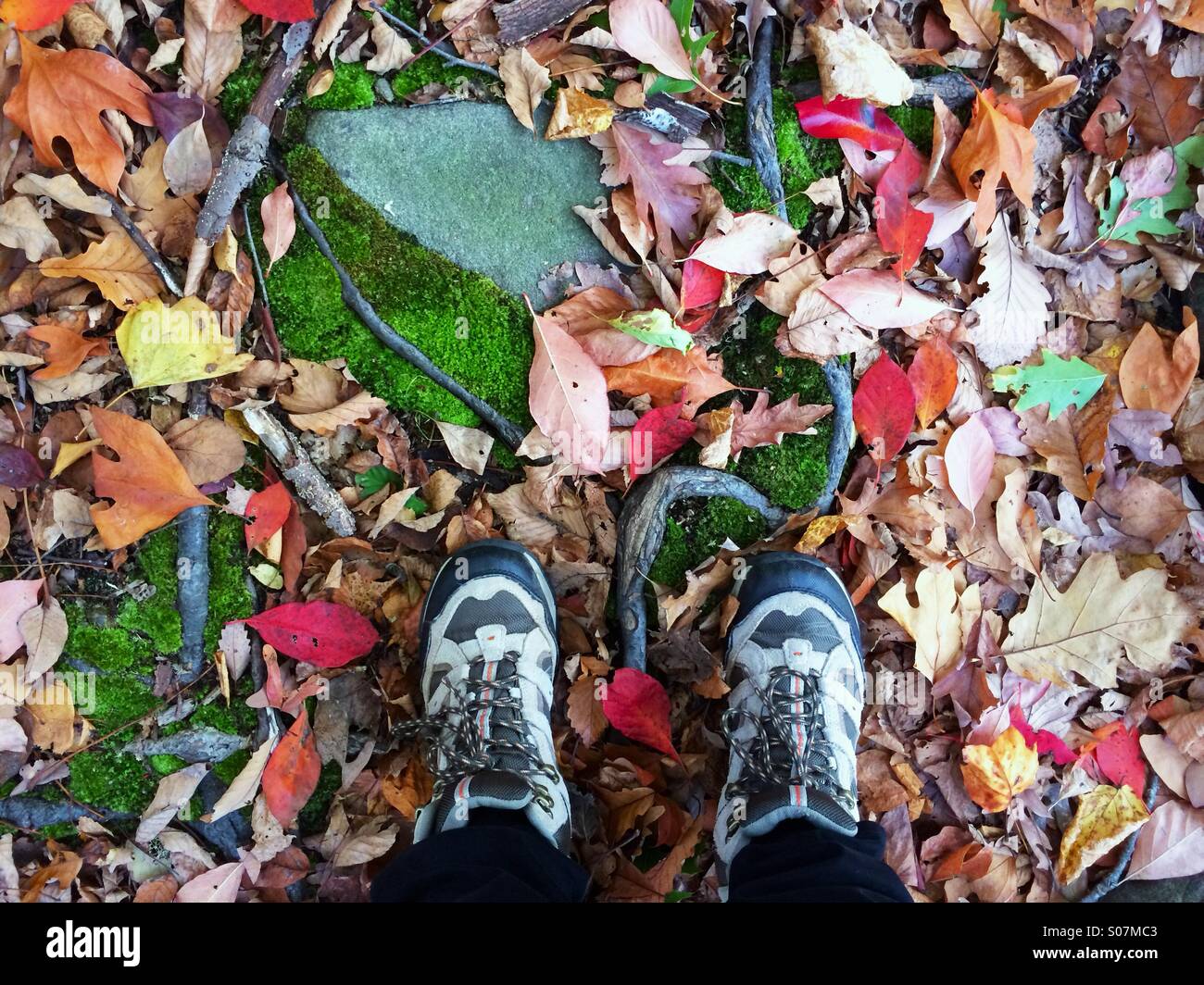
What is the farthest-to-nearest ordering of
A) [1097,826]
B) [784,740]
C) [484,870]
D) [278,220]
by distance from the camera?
[1097,826] < [784,740] < [278,220] < [484,870]

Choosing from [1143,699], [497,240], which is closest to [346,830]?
[497,240]

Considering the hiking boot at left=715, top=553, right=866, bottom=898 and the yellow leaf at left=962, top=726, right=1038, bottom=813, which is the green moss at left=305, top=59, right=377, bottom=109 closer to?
the hiking boot at left=715, top=553, right=866, bottom=898

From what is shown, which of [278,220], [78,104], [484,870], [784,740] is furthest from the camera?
[784,740]

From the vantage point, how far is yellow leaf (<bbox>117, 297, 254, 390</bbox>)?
1.99m

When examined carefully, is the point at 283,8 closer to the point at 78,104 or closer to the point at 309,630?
the point at 78,104

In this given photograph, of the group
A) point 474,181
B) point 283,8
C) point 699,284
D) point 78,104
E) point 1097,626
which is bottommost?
point 1097,626

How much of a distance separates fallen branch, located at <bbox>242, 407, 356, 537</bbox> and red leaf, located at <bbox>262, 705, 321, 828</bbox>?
57 centimetres

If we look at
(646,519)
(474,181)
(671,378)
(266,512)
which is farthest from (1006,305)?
(266,512)

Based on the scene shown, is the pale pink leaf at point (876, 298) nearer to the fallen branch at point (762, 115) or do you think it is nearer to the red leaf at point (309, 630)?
the fallen branch at point (762, 115)

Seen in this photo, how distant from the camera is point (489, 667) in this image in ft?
7.34

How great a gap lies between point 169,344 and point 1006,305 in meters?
2.37

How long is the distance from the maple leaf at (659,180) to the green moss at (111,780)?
2135 mm

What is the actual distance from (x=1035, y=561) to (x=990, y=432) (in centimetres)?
41
